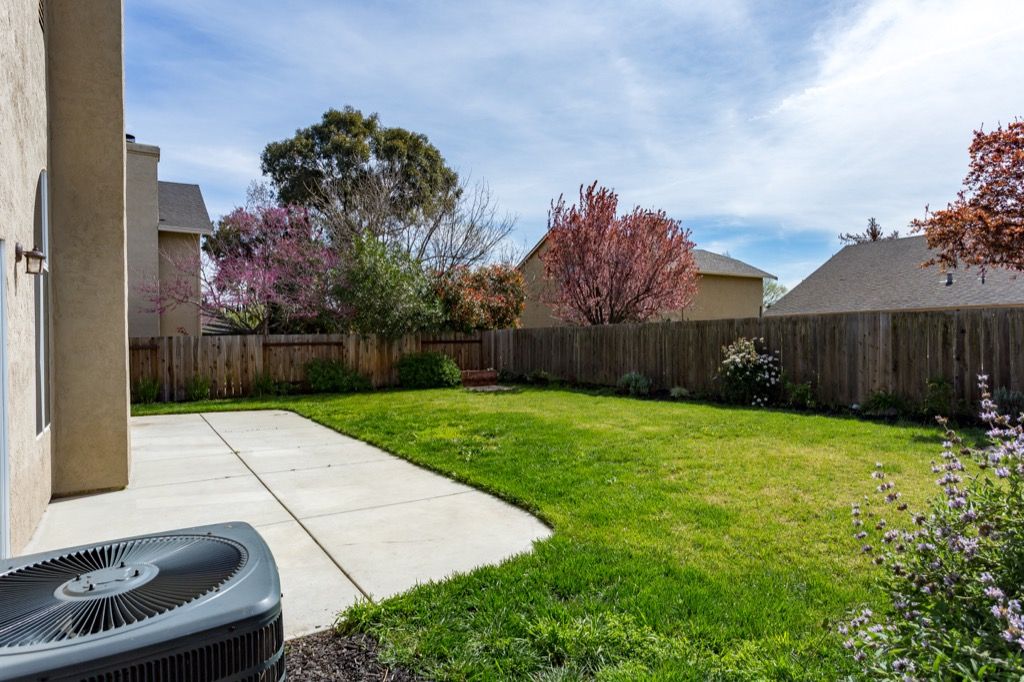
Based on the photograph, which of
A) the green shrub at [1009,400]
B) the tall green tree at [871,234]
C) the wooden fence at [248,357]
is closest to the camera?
the green shrub at [1009,400]

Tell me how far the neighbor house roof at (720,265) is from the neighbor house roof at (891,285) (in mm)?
2040

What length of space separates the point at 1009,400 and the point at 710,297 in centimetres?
1594

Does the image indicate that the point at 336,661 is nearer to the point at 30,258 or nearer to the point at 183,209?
the point at 30,258

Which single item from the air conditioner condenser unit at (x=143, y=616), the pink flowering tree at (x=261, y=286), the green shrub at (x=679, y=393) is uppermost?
the pink flowering tree at (x=261, y=286)

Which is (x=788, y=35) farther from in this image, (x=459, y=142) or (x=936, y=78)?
(x=459, y=142)

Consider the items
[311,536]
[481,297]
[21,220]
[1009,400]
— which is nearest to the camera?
[21,220]

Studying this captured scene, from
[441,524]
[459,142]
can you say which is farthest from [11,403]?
[459,142]

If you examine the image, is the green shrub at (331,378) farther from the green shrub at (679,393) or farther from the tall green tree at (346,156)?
the tall green tree at (346,156)

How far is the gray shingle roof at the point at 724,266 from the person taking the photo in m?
22.2

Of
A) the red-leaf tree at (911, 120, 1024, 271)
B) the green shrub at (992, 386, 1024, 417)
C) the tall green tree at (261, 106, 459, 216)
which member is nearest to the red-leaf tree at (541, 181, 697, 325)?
the red-leaf tree at (911, 120, 1024, 271)

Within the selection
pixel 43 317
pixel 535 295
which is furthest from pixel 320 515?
pixel 535 295

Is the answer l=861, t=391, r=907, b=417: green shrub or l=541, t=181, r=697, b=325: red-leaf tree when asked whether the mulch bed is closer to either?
l=861, t=391, r=907, b=417: green shrub

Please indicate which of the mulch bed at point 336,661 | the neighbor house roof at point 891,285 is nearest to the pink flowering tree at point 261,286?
the mulch bed at point 336,661

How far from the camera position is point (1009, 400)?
6.91 m
